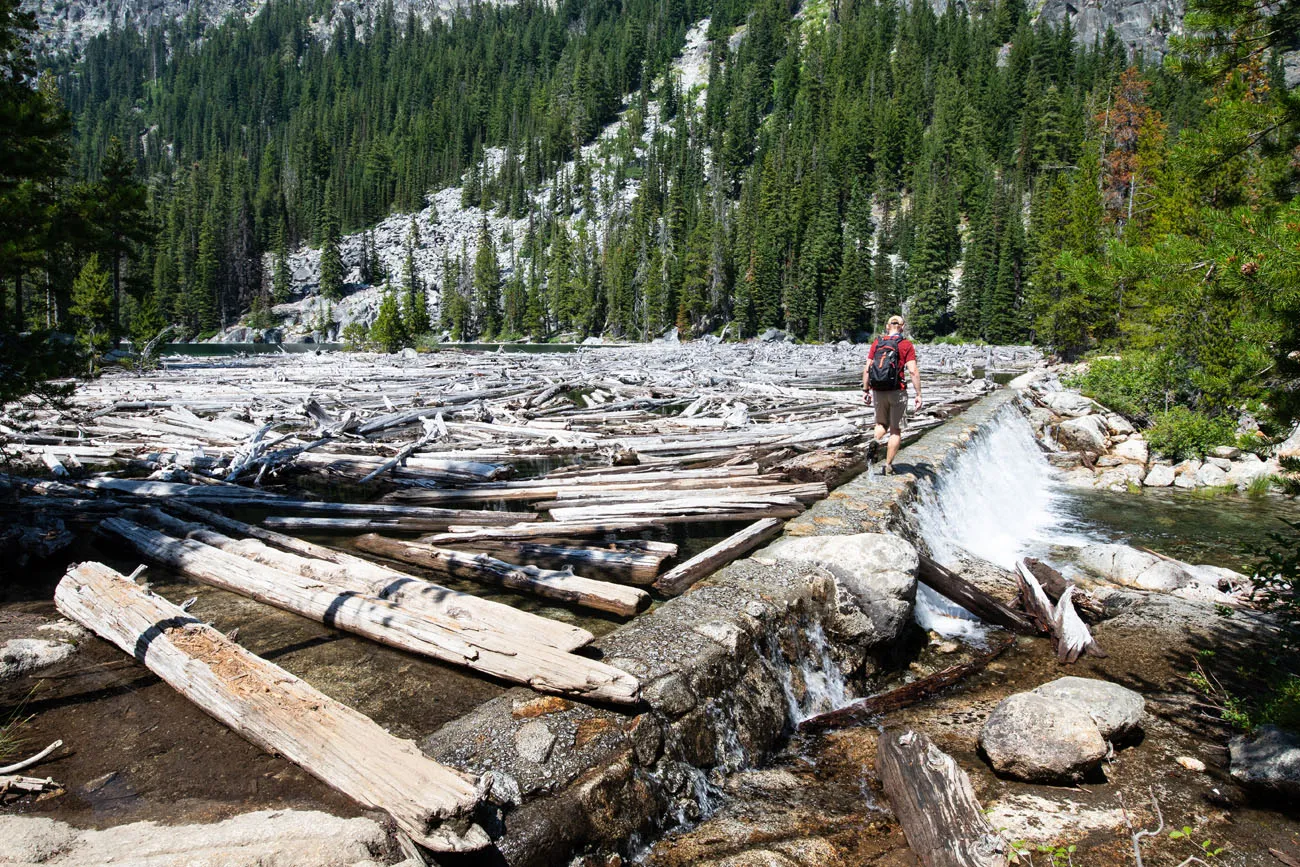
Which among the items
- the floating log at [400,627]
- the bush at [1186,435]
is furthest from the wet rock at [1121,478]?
the floating log at [400,627]

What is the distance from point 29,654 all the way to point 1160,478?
19.7m

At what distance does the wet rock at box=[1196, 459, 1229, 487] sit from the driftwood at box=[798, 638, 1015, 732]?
12.6 meters

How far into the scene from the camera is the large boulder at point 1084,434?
18.2 meters

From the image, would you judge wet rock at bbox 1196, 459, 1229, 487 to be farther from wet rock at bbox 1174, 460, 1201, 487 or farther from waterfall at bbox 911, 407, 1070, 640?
waterfall at bbox 911, 407, 1070, 640

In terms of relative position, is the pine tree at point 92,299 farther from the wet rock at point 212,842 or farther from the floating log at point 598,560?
the wet rock at point 212,842

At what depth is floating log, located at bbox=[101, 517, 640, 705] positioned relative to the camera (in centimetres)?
399

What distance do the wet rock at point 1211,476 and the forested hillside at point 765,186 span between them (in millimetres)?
2210

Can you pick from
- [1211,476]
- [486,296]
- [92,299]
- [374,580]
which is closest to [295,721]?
[374,580]

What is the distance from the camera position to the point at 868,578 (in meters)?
6.30

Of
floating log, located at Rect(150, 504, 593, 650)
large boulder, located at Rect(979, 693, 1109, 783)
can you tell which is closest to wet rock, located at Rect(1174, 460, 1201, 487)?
large boulder, located at Rect(979, 693, 1109, 783)

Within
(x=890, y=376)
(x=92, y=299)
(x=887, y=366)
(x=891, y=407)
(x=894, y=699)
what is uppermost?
(x=92, y=299)

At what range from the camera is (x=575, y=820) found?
3340 millimetres

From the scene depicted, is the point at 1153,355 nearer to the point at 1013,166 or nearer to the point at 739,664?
the point at 739,664

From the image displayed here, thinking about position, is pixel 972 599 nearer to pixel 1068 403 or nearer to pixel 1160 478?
pixel 1160 478
